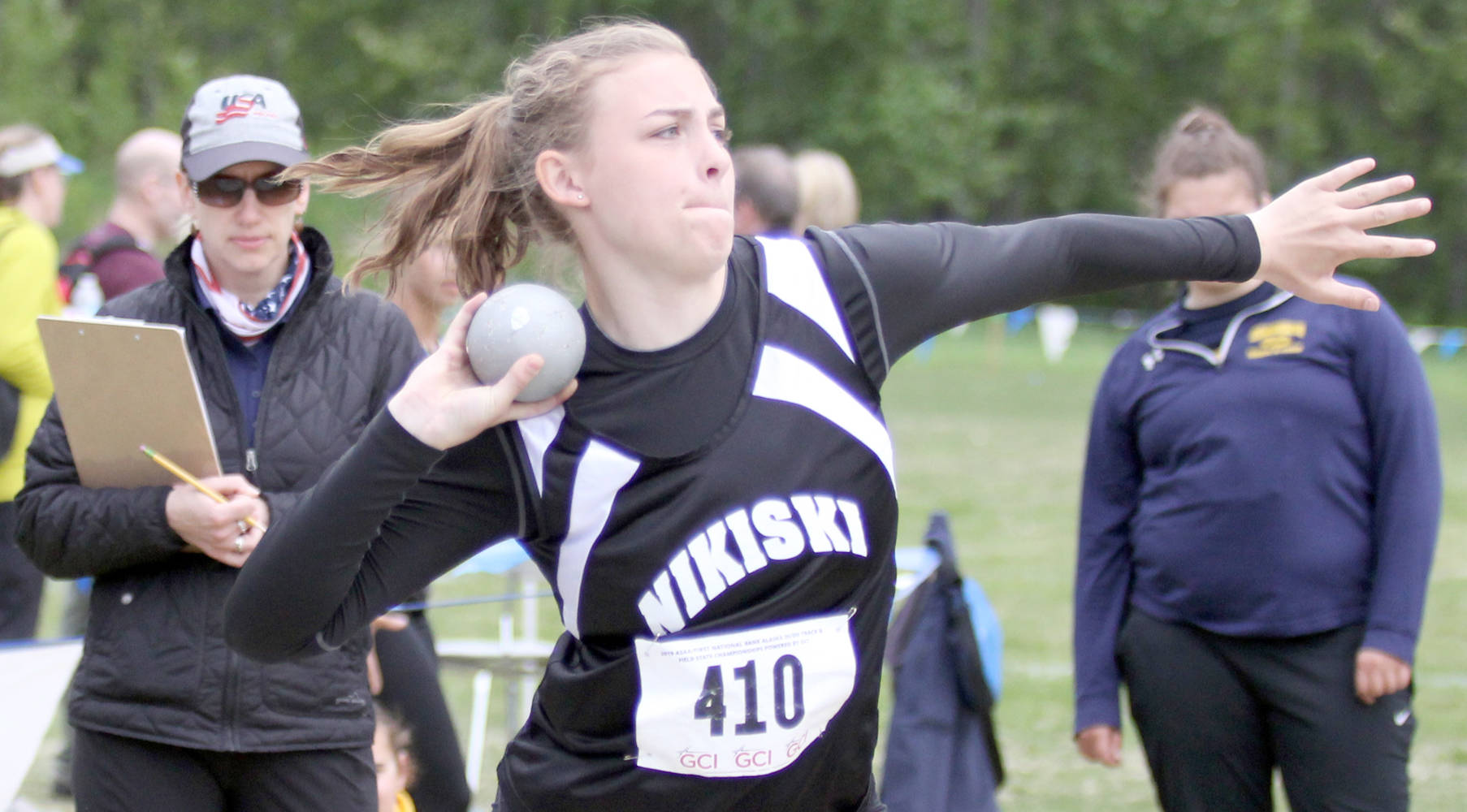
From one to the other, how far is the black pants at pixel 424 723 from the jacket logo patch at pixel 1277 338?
7.63 ft

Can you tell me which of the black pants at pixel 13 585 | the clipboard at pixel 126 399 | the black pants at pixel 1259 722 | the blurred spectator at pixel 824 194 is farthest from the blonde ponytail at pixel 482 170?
the blurred spectator at pixel 824 194

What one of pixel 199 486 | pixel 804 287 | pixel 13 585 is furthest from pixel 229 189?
pixel 13 585

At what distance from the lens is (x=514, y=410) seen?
2164 millimetres

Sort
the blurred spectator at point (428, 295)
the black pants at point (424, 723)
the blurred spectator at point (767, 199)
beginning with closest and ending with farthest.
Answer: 1. the black pants at point (424, 723)
2. the blurred spectator at point (428, 295)
3. the blurred spectator at point (767, 199)

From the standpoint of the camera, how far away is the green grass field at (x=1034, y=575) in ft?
19.7

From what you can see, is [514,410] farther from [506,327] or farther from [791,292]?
[791,292]

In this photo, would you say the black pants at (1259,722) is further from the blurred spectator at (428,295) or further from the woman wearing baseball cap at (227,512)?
the blurred spectator at (428,295)

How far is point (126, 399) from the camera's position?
306cm

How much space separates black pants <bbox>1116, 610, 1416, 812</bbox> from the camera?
12.1ft

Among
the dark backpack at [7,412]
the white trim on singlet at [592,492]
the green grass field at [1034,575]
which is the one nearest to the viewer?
the white trim on singlet at [592,492]

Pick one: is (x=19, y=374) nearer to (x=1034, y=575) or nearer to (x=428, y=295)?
(x=428, y=295)

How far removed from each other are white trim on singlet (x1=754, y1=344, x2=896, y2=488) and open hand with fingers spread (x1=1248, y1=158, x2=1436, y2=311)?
26.6 inches

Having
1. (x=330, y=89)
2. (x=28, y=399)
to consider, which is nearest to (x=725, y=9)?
(x=330, y=89)

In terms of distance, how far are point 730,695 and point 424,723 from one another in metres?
2.25
